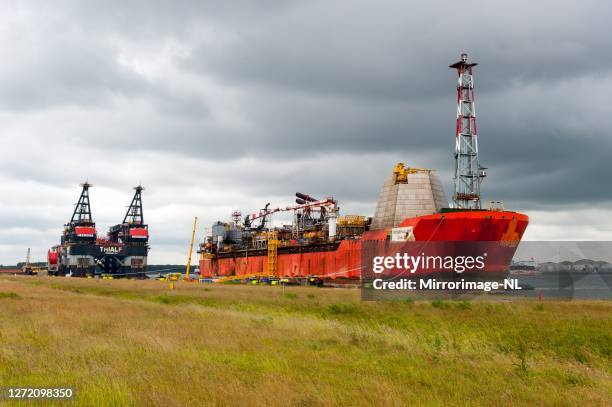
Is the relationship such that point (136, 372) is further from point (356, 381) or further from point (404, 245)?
point (404, 245)

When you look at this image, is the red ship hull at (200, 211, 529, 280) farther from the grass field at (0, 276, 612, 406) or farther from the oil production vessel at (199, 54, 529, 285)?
the grass field at (0, 276, 612, 406)

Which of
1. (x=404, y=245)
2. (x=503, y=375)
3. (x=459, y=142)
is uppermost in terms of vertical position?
(x=459, y=142)

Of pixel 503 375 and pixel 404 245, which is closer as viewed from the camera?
pixel 503 375

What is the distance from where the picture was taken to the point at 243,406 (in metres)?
10.6

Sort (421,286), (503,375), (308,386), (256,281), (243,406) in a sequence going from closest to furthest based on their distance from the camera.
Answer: (243,406), (308,386), (503,375), (421,286), (256,281)

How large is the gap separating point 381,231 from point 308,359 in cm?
6198

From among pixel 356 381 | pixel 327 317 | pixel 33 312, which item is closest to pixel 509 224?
pixel 327 317

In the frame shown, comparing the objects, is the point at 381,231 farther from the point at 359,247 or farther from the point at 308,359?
the point at 308,359

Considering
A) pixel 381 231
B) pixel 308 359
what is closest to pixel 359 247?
pixel 381 231

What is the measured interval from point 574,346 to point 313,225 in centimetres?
9106

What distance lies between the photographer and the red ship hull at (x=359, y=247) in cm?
6241

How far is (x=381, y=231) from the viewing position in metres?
76.8

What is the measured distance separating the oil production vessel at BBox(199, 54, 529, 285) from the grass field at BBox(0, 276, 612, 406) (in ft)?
119

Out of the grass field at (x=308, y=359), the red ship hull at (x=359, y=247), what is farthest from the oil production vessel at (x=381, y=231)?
the grass field at (x=308, y=359)
